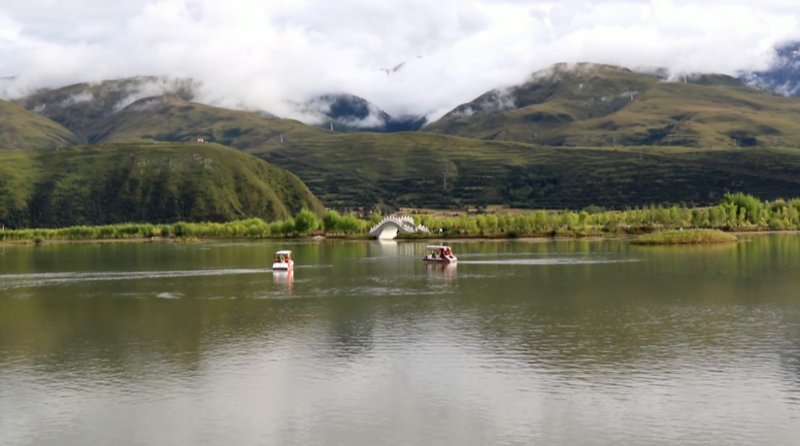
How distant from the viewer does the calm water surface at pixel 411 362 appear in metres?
43.2

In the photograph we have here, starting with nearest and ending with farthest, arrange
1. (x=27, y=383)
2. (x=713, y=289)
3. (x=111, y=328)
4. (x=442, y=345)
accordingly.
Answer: (x=27, y=383)
(x=442, y=345)
(x=111, y=328)
(x=713, y=289)

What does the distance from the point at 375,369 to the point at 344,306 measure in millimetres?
34406

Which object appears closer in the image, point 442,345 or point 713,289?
point 442,345

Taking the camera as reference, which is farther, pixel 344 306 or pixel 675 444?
pixel 344 306

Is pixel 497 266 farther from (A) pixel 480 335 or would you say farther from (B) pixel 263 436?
(B) pixel 263 436

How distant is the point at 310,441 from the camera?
4122cm

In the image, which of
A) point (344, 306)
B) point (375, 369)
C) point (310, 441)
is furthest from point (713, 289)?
point (310, 441)

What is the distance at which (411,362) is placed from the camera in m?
58.6

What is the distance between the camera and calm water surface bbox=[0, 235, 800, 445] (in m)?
43.2

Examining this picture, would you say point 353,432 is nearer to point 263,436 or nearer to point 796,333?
point 263,436

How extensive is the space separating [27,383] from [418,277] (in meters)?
75.3

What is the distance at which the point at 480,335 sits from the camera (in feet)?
226

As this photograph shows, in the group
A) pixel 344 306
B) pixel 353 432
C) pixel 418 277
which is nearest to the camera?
pixel 353 432

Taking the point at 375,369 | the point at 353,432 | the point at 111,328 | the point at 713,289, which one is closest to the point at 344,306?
the point at 111,328
